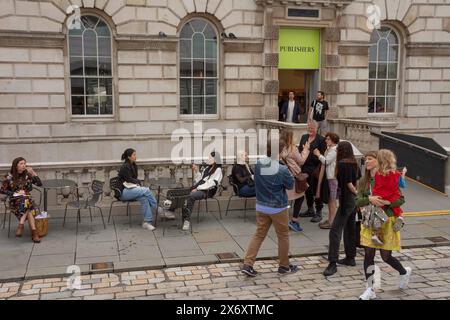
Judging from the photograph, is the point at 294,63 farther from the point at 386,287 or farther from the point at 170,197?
the point at 386,287

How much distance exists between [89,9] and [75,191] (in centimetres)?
769

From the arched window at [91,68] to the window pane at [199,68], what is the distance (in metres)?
2.80

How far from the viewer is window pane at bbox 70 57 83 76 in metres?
16.0

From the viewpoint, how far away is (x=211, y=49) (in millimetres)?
A: 17250

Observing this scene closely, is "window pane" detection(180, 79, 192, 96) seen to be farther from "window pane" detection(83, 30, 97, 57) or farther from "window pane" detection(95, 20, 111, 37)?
"window pane" detection(83, 30, 97, 57)

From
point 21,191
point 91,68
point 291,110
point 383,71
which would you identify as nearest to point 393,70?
point 383,71

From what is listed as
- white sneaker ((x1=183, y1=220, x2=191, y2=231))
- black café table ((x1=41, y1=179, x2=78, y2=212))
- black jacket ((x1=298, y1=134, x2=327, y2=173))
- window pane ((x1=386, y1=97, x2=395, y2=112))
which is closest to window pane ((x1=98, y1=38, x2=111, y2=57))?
black café table ((x1=41, y1=179, x2=78, y2=212))

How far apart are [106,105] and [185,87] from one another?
267 cm

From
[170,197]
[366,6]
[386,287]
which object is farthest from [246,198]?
[366,6]

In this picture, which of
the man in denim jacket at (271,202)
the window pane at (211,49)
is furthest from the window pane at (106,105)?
the man in denim jacket at (271,202)

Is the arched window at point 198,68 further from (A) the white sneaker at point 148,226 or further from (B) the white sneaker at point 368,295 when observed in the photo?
(B) the white sneaker at point 368,295

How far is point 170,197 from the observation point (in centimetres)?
981

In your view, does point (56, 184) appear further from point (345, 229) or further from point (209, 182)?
point (345, 229)

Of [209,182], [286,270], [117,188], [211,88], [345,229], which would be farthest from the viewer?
[211,88]
